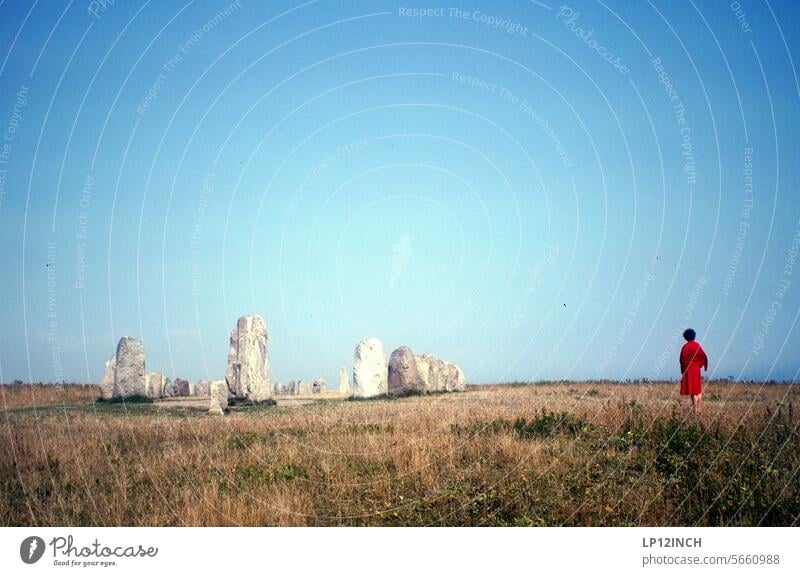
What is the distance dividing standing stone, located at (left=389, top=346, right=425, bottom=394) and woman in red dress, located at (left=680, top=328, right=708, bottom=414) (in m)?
16.4

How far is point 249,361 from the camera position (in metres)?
27.7

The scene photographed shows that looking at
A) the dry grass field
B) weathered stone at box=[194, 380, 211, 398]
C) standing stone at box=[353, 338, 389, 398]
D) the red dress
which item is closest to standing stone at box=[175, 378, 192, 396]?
weathered stone at box=[194, 380, 211, 398]

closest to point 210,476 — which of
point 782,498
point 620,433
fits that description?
point 620,433

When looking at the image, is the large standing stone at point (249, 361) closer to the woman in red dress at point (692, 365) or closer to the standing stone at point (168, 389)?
the standing stone at point (168, 389)

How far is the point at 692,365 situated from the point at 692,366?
0.03m

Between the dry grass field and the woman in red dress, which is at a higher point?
the woman in red dress

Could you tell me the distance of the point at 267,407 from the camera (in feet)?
84.2

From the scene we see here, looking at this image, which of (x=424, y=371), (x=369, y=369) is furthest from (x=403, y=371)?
(x=369, y=369)

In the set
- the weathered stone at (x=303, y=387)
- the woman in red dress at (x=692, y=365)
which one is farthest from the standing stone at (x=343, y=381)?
the woman in red dress at (x=692, y=365)

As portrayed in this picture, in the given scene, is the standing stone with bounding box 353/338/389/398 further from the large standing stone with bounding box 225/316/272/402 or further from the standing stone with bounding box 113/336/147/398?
the standing stone with bounding box 113/336/147/398

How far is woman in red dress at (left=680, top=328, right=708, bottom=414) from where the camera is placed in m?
15.5

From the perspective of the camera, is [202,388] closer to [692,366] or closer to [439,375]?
[439,375]

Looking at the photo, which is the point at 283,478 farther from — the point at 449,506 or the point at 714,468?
the point at 714,468

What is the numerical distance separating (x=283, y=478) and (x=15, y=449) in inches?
185
